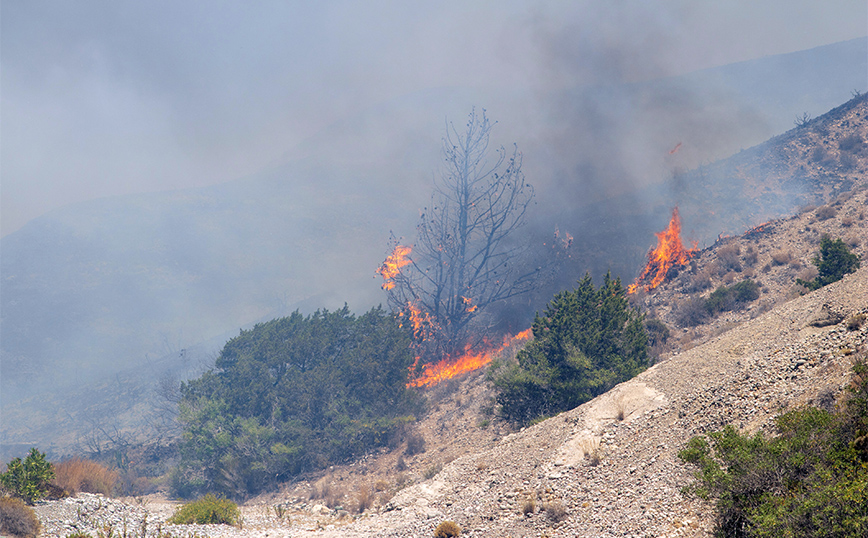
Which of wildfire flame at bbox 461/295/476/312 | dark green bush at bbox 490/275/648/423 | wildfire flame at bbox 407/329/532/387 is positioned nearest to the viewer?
dark green bush at bbox 490/275/648/423

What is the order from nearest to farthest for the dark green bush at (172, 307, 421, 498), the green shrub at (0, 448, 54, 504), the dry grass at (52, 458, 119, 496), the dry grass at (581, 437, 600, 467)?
1. the dry grass at (581, 437, 600, 467)
2. the green shrub at (0, 448, 54, 504)
3. the dry grass at (52, 458, 119, 496)
4. the dark green bush at (172, 307, 421, 498)

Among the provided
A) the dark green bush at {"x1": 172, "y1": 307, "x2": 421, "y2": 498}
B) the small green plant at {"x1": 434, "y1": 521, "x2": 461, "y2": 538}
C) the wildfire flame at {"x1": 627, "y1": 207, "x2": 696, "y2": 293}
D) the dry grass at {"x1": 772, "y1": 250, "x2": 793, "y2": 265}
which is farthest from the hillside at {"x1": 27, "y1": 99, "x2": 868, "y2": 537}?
the wildfire flame at {"x1": 627, "y1": 207, "x2": 696, "y2": 293}

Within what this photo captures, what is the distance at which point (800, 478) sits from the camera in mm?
6324

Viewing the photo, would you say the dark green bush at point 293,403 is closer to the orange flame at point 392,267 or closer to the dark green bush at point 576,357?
the orange flame at point 392,267

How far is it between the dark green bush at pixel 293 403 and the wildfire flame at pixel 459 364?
Result: 3.70 metres

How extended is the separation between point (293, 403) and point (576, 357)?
14.7 m

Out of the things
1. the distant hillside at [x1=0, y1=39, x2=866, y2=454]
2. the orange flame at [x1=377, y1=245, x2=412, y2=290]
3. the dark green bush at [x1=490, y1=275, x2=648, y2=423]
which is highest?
the distant hillside at [x1=0, y1=39, x2=866, y2=454]

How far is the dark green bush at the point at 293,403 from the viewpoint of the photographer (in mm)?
22641

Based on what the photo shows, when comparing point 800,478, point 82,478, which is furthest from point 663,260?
point 82,478

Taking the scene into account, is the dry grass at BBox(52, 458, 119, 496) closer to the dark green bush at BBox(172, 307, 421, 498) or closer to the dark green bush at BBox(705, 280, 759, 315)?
the dark green bush at BBox(172, 307, 421, 498)

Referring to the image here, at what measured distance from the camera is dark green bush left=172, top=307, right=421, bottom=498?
22641 millimetres

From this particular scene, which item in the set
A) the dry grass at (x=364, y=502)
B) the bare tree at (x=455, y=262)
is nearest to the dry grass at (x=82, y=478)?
the dry grass at (x=364, y=502)

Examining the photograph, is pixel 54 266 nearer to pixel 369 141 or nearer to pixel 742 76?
pixel 369 141

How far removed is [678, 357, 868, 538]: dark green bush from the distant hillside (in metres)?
34.5
